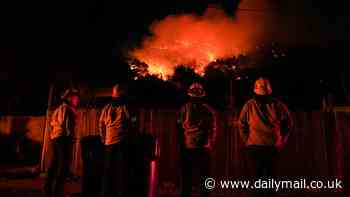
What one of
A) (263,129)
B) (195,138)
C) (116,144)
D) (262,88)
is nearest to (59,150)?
(116,144)

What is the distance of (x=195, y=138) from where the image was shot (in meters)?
5.07

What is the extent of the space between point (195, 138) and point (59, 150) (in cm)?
245

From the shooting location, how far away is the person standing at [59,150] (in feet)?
17.9

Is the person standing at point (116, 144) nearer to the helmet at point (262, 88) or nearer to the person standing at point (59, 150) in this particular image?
the person standing at point (59, 150)

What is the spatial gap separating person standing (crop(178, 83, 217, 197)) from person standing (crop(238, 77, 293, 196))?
30.1 inches

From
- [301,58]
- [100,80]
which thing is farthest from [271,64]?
[100,80]

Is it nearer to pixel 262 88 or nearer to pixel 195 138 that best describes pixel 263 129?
pixel 262 88

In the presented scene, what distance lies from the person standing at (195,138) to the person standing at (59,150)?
6.68 ft

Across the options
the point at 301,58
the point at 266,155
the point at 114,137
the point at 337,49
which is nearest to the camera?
the point at 266,155

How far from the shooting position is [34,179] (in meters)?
7.98

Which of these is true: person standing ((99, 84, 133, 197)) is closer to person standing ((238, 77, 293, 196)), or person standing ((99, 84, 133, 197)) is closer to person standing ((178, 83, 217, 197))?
person standing ((178, 83, 217, 197))

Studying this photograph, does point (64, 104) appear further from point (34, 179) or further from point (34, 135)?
point (34, 135)

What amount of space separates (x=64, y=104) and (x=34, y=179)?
3433mm

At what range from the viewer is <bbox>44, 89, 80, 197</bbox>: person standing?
5.45 metres
